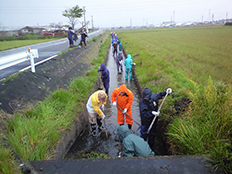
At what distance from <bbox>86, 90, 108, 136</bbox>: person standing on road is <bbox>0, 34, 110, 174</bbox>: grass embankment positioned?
508 mm

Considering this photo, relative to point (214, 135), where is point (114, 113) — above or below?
below

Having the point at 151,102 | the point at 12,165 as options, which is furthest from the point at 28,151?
the point at 151,102

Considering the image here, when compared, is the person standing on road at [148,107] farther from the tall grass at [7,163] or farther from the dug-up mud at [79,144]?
the tall grass at [7,163]

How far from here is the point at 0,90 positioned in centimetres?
494

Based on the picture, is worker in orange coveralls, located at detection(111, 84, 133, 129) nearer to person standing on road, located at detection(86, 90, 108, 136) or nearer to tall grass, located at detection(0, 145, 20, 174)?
person standing on road, located at detection(86, 90, 108, 136)

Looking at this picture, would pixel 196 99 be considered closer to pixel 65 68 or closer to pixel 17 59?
pixel 17 59

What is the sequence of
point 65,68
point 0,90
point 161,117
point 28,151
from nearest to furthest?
point 28,151
point 0,90
point 161,117
point 65,68

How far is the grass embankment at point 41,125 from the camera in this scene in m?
3.35

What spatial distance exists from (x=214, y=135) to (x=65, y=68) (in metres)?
7.22

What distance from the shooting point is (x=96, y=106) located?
16.1ft

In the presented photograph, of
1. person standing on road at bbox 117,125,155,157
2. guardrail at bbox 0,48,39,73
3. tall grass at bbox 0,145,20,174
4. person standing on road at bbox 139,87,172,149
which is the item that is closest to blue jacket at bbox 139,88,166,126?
person standing on road at bbox 139,87,172,149

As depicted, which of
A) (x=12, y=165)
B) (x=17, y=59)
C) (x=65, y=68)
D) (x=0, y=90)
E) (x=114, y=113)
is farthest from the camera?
(x=65, y=68)

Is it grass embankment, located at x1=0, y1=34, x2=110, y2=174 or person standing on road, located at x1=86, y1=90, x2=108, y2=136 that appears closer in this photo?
grass embankment, located at x1=0, y1=34, x2=110, y2=174

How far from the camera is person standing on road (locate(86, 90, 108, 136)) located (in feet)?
15.4
